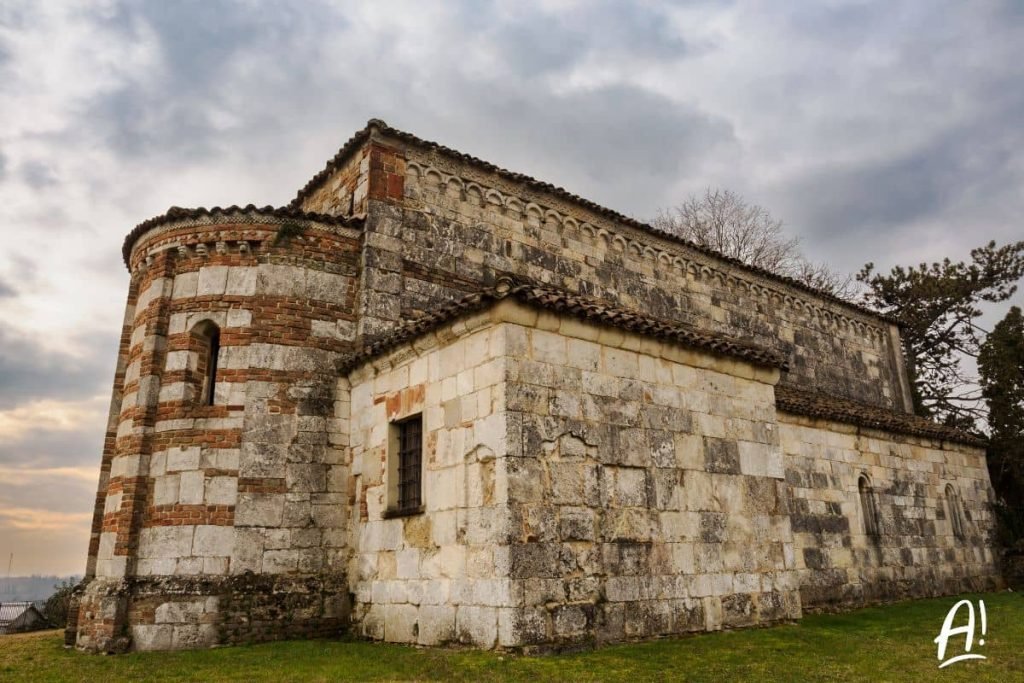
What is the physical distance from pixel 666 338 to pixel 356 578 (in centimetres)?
499

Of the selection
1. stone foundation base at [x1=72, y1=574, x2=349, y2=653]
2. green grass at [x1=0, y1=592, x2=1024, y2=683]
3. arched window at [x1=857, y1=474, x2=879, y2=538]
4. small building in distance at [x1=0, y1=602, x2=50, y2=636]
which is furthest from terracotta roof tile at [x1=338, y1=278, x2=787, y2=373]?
small building in distance at [x1=0, y1=602, x2=50, y2=636]

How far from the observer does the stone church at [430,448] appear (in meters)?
7.66

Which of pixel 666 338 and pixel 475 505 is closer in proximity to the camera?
pixel 475 505

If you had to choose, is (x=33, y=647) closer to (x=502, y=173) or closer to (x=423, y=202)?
(x=423, y=202)

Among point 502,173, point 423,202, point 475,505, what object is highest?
point 502,173

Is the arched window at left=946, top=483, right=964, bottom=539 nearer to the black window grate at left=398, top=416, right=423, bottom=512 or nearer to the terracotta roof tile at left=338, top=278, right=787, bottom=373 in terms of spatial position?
the terracotta roof tile at left=338, top=278, right=787, bottom=373

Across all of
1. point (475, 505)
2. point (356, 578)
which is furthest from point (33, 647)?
point (475, 505)

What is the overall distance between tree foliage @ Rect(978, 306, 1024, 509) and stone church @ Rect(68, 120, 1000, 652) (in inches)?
283

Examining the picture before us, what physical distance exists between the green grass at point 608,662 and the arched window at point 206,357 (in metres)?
3.29

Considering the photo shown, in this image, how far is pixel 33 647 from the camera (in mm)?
9570

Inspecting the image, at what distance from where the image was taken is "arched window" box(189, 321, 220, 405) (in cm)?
984

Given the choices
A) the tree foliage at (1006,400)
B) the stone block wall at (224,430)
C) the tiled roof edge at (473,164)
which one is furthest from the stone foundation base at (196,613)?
the tree foliage at (1006,400)

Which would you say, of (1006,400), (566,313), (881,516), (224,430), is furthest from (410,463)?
(1006,400)
